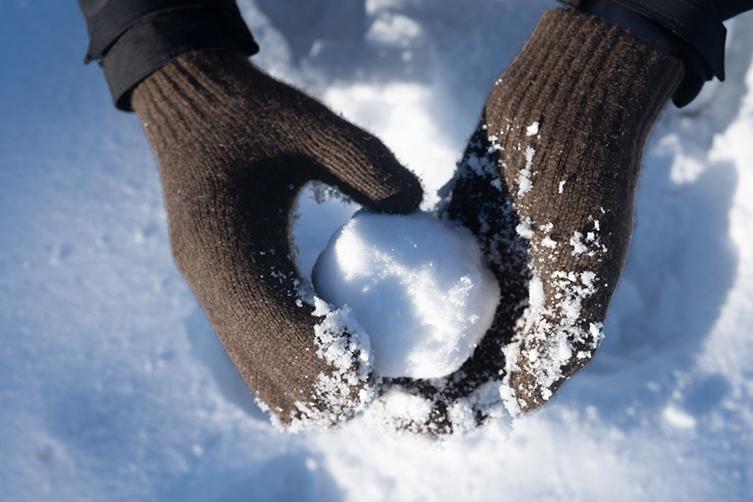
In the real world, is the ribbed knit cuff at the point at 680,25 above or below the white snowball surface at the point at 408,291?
above

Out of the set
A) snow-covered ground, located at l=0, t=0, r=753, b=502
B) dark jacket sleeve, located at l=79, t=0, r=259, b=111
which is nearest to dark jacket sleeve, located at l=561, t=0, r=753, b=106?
snow-covered ground, located at l=0, t=0, r=753, b=502

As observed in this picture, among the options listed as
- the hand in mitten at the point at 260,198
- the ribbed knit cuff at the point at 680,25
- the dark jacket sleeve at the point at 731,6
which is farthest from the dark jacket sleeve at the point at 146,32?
the dark jacket sleeve at the point at 731,6

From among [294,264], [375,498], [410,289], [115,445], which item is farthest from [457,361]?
[115,445]

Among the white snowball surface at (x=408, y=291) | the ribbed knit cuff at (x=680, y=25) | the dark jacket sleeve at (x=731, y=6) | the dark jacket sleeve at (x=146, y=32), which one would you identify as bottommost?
the white snowball surface at (x=408, y=291)

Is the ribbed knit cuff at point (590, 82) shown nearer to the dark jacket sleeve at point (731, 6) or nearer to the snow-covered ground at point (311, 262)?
the dark jacket sleeve at point (731, 6)

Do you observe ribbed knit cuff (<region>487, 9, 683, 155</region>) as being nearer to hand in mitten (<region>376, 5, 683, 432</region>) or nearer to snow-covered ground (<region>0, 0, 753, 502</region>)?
hand in mitten (<region>376, 5, 683, 432</region>)
